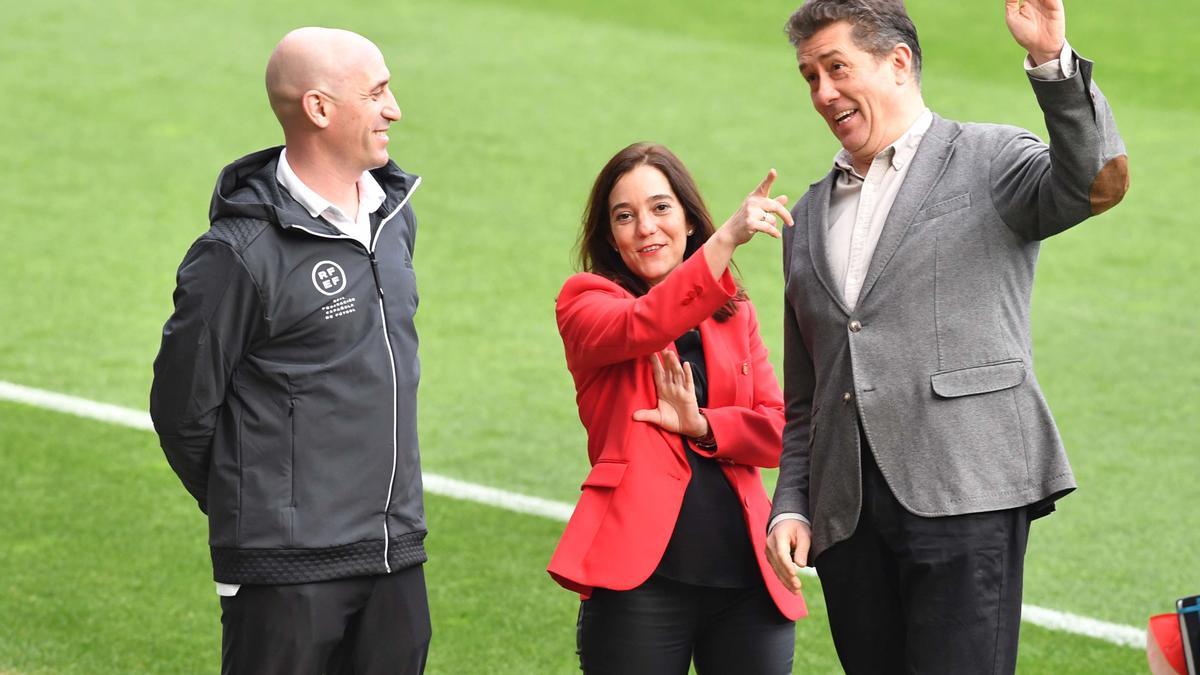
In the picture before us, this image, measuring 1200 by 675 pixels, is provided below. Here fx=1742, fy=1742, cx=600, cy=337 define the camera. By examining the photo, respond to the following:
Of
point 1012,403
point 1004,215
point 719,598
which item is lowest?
point 719,598

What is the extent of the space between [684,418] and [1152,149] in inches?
363

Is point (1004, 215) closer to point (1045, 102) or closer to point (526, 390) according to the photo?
point (1045, 102)

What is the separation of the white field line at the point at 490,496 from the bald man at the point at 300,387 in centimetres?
314

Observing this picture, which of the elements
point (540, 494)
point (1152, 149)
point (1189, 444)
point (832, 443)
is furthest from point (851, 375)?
point (1152, 149)

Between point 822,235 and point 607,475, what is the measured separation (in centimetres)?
79

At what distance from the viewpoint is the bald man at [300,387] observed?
379cm

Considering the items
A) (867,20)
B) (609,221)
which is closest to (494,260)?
(609,221)

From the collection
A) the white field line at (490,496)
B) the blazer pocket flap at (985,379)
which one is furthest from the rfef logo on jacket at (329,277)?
the white field line at (490,496)

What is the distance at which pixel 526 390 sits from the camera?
29.0 ft

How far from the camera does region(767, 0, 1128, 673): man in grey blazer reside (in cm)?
358

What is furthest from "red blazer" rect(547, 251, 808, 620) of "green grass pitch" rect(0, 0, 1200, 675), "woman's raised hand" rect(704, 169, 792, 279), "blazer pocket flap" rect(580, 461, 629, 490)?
"green grass pitch" rect(0, 0, 1200, 675)

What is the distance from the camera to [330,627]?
3879 millimetres

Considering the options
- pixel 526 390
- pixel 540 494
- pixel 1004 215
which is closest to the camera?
pixel 1004 215

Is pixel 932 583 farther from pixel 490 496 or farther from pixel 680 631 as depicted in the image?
pixel 490 496
